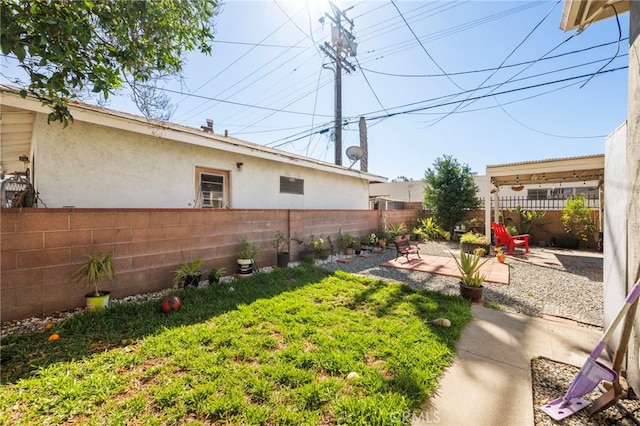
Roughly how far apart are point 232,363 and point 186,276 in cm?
280

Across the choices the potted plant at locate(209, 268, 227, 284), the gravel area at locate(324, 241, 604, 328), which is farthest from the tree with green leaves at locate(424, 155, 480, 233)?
the potted plant at locate(209, 268, 227, 284)

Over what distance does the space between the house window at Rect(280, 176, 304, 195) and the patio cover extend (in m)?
7.10

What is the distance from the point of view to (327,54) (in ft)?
40.4

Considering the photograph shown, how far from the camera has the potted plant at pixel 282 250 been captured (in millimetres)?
6828

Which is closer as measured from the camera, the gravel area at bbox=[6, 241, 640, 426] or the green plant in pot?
the gravel area at bbox=[6, 241, 640, 426]

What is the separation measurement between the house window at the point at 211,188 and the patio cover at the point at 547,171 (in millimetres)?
9429

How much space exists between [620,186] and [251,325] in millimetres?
4583

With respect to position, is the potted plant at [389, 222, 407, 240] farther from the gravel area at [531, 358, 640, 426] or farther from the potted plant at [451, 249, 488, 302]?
the gravel area at [531, 358, 640, 426]

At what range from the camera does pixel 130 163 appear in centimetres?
563

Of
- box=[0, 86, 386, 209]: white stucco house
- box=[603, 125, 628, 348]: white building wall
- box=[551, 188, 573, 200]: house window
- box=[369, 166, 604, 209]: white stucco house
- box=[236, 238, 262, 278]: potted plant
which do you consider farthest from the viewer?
box=[551, 188, 573, 200]: house window

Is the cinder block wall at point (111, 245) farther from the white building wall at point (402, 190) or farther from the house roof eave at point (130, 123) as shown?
the white building wall at point (402, 190)

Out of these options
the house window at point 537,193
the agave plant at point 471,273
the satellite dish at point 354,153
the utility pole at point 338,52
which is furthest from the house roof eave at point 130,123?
the house window at point 537,193

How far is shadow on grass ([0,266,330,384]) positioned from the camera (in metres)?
2.57

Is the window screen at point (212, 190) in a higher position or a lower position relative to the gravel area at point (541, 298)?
higher
